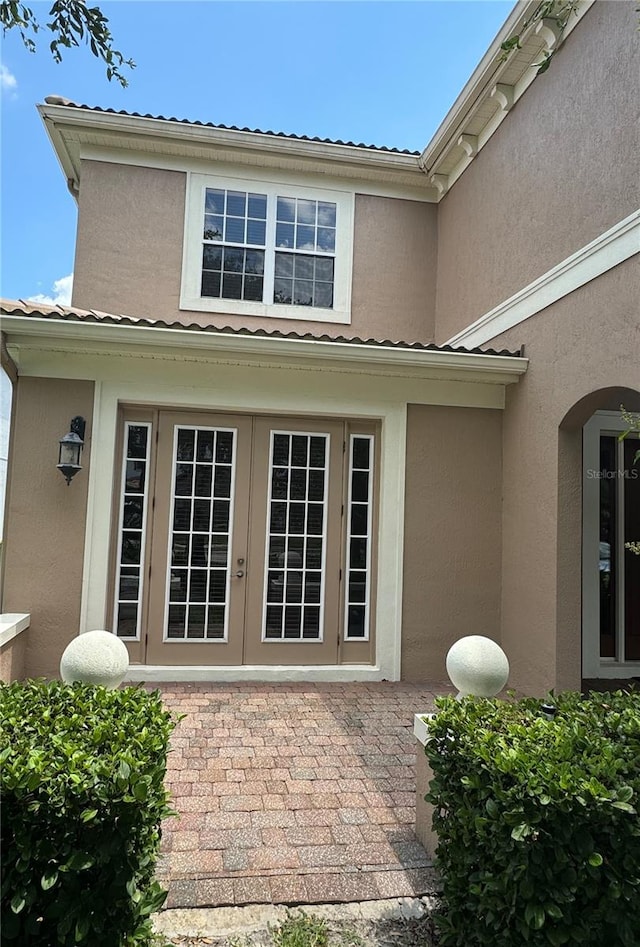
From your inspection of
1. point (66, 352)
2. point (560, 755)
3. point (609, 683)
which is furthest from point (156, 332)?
point (609, 683)

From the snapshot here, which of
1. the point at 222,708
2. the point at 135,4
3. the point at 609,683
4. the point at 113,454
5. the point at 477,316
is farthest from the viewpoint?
the point at 477,316

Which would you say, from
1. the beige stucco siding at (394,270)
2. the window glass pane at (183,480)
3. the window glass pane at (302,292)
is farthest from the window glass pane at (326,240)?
the window glass pane at (183,480)

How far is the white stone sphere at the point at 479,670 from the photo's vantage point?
352 cm

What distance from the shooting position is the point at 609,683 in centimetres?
689

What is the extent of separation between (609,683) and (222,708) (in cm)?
453

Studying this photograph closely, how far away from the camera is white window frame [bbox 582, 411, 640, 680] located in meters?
6.98

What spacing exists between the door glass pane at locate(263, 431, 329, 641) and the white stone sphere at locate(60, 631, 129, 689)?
3167 mm

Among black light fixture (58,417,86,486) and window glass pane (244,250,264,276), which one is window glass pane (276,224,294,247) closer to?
window glass pane (244,250,264,276)

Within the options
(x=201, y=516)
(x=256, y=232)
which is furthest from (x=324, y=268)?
(x=201, y=516)

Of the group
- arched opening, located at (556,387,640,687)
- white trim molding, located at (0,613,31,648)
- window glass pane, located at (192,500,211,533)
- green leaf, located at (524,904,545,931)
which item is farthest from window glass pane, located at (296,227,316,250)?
green leaf, located at (524,904,545,931)

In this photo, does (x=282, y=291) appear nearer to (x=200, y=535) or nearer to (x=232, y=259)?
(x=232, y=259)

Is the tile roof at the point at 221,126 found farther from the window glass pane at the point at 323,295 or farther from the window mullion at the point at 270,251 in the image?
the window glass pane at the point at 323,295

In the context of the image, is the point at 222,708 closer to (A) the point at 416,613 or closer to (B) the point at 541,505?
(A) the point at 416,613

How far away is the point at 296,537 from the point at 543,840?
464 cm
